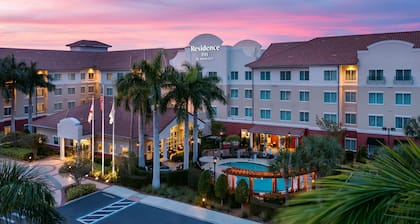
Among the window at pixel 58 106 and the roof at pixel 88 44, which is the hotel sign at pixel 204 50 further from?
the roof at pixel 88 44

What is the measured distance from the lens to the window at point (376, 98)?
38719 millimetres

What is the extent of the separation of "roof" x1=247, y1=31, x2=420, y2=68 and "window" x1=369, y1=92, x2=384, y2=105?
140 inches

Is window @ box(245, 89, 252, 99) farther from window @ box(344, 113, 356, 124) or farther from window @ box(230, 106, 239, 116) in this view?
window @ box(344, 113, 356, 124)

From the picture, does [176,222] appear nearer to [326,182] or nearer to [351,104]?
[326,182]

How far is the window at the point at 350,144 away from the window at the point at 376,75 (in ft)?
20.6

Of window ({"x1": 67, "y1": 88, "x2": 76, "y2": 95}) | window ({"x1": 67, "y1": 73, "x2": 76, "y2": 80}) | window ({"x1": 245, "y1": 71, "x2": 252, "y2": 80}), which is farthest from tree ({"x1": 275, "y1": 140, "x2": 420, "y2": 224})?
window ({"x1": 67, "y1": 73, "x2": 76, "y2": 80})

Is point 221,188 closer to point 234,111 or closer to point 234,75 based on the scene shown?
point 234,111

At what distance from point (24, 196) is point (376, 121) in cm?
3587

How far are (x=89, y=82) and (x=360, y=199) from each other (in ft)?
205

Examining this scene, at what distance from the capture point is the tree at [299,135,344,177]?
79.3 feet

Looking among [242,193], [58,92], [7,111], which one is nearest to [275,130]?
[242,193]

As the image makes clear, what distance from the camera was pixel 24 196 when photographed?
969 centimetres

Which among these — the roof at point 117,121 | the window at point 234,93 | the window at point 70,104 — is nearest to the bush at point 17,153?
the roof at point 117,121

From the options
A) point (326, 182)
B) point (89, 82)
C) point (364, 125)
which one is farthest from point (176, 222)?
point (89, 82)
